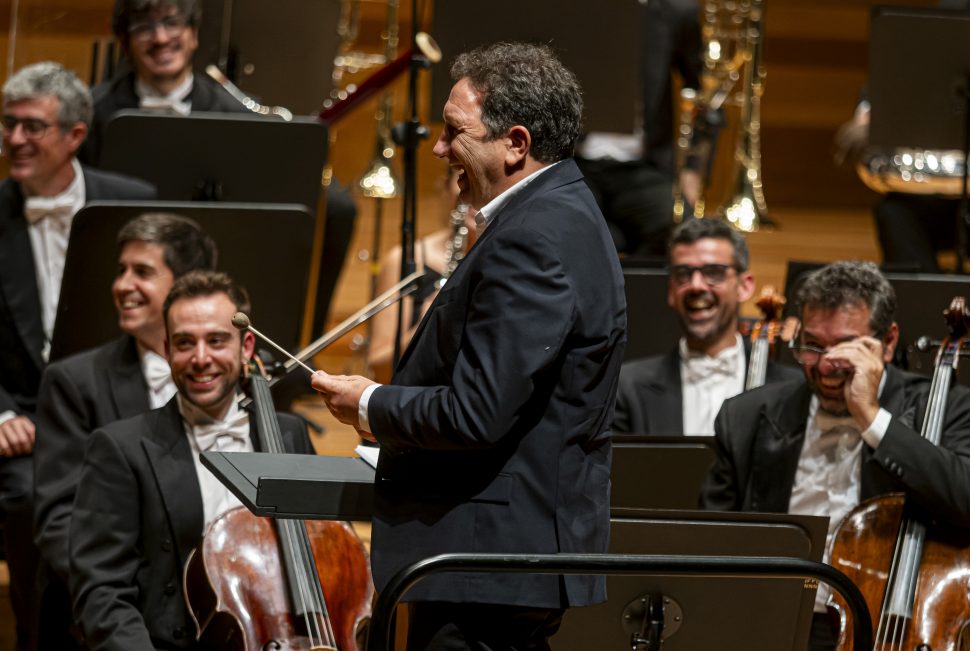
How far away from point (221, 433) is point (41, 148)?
130cm

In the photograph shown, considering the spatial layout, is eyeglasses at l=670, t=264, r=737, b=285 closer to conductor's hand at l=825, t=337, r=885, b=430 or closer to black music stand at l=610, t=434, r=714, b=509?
black music stand at l=610, t=434, r=714, b=509

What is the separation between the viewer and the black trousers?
1.94 m

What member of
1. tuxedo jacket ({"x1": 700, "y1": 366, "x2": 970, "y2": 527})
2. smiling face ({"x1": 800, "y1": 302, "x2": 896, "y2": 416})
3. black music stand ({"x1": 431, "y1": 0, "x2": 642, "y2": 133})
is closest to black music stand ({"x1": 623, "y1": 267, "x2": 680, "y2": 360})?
black music stand ({"x1": 431, "y1": 0, "x2": 642, "y2": 133})

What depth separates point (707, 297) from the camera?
3736 millimetres

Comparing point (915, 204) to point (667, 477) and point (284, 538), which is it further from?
point (284, 538)

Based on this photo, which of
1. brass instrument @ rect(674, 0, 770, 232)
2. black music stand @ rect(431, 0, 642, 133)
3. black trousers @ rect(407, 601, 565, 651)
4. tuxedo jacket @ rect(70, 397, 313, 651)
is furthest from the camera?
brass instrument @ rect(674, 0, 770, 232)

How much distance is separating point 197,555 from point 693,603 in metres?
0.92

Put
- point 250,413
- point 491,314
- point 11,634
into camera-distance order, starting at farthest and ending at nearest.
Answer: point 11,634 < point 250,413 < point 491,314

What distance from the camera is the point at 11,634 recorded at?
3.67 m

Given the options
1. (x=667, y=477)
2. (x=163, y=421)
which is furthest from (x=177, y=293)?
(x=667, y=477)

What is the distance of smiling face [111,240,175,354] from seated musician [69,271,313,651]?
291mm

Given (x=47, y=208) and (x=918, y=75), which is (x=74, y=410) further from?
(x=918, y=75)

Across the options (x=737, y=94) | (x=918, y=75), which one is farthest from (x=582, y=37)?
(x=737, y=94)

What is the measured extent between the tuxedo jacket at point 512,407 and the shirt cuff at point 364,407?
0.01 m
